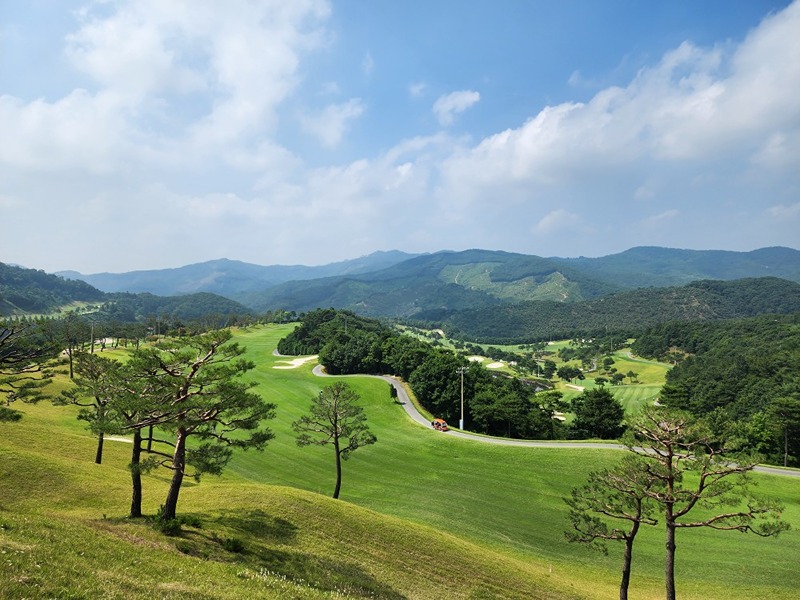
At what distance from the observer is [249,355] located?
127 metres

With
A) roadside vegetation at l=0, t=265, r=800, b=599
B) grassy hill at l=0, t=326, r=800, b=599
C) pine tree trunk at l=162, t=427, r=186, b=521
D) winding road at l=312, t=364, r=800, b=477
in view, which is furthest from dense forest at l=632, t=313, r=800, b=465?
pine tree trunk at l=162, t=427, r=186, b=521

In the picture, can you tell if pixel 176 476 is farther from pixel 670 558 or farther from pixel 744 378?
pixel 744 378

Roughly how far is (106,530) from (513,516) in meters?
31.0

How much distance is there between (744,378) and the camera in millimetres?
107625

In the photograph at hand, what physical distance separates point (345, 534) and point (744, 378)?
127 m

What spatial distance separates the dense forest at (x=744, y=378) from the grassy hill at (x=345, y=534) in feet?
36.8

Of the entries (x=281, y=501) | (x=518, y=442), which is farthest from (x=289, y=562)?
(x=518, y=442)

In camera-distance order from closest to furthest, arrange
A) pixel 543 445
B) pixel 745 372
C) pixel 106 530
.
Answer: pixel 106 530 → pixel 543 445 → pixel 745 372

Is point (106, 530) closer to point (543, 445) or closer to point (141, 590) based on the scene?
point (141, 590)

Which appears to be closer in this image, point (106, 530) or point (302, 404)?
point (106, 530)

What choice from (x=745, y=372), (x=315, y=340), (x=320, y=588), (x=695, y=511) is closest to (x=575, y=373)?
(x=745, y=372)

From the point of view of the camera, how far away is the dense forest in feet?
190

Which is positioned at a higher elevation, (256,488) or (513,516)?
(256,488)

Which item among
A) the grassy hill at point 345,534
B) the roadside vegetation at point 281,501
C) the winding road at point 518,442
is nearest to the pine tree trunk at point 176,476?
the roadside vegetation at point 281,501
